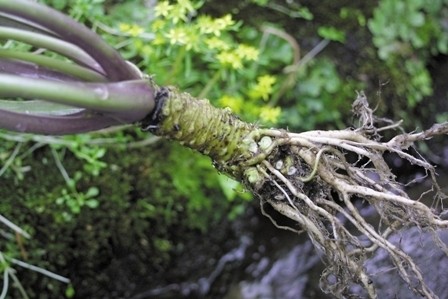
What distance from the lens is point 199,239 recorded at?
72.0 inches

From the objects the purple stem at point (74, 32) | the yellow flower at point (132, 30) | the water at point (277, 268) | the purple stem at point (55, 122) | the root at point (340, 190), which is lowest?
the water at point (277, 268)

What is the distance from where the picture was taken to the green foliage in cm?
188

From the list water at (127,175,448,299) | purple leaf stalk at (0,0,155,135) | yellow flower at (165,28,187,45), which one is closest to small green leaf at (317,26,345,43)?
water at (127,175,448,299)

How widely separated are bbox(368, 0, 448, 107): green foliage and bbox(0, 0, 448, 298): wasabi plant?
0.90m

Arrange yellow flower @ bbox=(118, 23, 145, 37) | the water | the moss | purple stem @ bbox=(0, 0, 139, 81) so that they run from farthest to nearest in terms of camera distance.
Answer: the moss < yellow flower @ bbox=(118, 23, 145, 37) < the water < purple stem @ bbox=(0, 0, 139, 81)

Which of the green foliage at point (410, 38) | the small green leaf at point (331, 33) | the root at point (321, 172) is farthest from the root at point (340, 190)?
the green foliage at point (410, 38)

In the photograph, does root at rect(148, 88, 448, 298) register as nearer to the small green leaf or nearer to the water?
the water

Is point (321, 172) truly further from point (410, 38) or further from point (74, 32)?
point (410, 38)

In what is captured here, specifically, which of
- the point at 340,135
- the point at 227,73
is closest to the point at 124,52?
the point at 227,73

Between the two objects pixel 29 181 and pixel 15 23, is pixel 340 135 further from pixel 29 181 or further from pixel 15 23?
pixel 29 181

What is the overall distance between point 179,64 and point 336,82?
22.7 inches

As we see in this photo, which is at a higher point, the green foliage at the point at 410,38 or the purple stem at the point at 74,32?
the purple stem at the point at 74,32

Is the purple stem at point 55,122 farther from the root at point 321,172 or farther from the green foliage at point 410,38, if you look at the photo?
the green foliage at point 410,38

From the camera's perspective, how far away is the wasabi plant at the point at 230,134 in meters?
0.82
